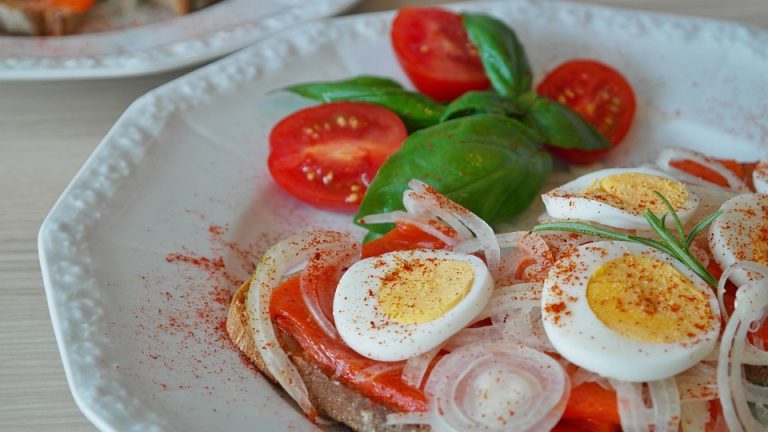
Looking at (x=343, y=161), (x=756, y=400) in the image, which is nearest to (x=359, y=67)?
(x=343, y=161)

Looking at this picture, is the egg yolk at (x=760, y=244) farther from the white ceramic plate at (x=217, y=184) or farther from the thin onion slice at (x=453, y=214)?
the white ceramic plate at (x=217, y=184)

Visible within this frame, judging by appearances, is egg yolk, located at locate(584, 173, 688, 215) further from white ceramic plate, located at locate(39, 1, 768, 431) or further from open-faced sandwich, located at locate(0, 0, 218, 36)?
open-faced sandwich, located at locate(0, 0, 218, 36)

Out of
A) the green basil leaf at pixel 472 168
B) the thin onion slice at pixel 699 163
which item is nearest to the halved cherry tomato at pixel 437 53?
the green basil leaf at pixel 472 168

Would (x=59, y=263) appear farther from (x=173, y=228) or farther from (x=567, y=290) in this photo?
(x=567, y=290)

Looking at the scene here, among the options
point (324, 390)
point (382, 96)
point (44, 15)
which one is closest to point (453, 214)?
point (324, 390)

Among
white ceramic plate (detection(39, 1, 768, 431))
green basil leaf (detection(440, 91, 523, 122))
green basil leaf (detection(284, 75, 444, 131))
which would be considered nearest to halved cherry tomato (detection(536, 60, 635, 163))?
white ceramic plate (detection(39, 1, 768, 431))

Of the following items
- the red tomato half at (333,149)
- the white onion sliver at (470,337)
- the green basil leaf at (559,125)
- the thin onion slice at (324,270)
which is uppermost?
the green basil leaf at (559,125)
